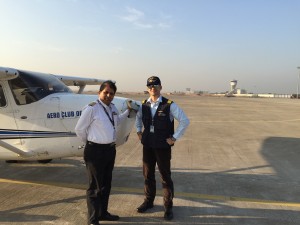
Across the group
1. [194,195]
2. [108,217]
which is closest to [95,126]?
[108,217]

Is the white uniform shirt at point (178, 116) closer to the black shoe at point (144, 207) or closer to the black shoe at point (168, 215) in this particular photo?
the black shoe at point (168, 215)

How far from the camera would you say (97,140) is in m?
4.08

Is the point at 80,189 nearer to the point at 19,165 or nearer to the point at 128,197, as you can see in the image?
the point at 128,197

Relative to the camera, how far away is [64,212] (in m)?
4.66

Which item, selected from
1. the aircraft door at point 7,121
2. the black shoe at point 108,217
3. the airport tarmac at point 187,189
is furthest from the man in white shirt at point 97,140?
the aircraft door at point 7,121

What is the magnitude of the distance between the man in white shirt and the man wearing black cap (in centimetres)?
55

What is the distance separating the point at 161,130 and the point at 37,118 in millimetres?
2364

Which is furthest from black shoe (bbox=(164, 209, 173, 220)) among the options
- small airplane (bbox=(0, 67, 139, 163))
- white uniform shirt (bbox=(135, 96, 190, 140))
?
small airplane (bbox=(0, 67, 139, 163))

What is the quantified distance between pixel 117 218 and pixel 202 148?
5689 mm

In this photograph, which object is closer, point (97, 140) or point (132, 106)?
point (97, 140)

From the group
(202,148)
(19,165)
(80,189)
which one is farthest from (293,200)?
(19,165)

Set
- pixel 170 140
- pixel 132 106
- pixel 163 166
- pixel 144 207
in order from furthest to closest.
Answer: pixel 132 106
pixel 144 207
pixel 163 166
pixel 170 140

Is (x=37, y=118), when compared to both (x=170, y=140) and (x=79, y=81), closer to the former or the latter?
(x=170, y=140)

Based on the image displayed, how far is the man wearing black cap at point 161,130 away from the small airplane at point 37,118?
79 centimetres
